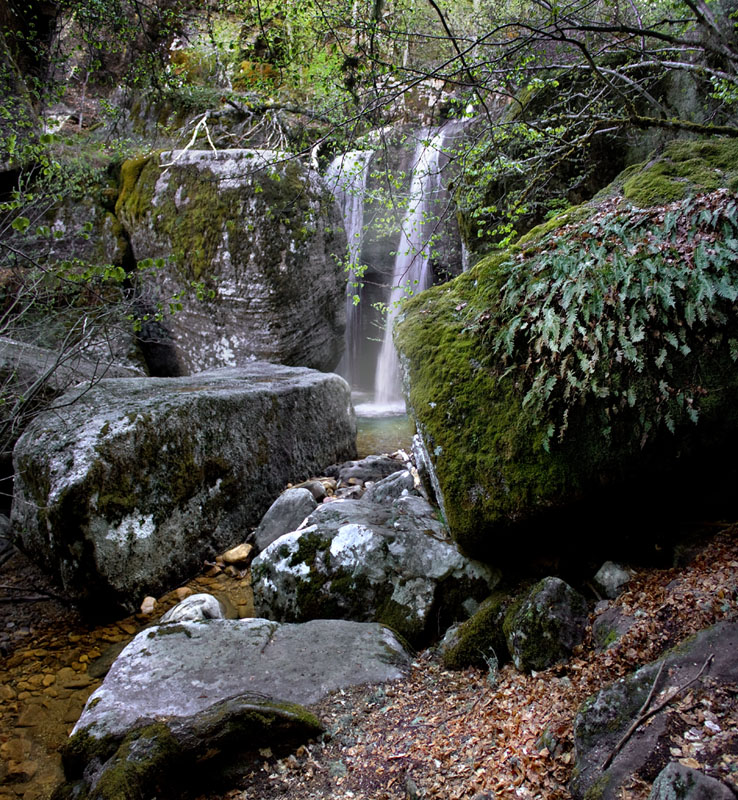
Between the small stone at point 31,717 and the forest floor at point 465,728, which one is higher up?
the forest floor at point 465,728

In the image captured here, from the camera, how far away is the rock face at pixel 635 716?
1.70 m

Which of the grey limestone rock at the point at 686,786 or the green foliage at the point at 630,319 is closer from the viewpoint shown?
the grey limestone rock at the point at 686,786

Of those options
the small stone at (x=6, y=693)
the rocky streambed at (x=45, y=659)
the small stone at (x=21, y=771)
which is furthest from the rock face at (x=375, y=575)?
the small stone at (x=6, y=693)

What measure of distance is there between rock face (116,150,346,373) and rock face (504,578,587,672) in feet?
25.3

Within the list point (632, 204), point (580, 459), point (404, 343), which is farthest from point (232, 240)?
point (580, 459)

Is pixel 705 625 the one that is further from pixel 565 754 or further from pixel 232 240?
pixel 232 240

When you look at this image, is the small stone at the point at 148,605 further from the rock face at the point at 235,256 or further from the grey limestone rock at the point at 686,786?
the rock face at the point at 235,256

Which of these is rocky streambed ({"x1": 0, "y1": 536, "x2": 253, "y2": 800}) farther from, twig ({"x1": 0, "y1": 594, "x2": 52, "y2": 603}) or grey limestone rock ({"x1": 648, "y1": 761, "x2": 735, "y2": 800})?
grey limestone rock ({"x1": 648, "y1": 761, "x2": 735, "y2": 800})

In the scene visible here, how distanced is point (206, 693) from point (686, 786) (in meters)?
2.44

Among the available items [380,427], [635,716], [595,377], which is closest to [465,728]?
[635,716]

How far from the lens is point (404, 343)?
14.7 ft

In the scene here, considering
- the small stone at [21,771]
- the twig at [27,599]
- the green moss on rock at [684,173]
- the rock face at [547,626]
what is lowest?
the small stone at [21,771]

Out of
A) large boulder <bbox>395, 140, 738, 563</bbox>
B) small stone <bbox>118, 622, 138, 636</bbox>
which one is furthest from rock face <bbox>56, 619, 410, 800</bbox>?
large boulder <bbox>395, 140, 738, 563</bbox>

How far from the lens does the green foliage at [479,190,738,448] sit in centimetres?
303
